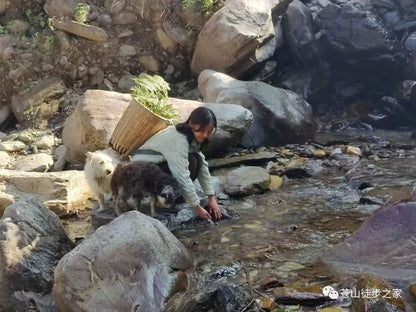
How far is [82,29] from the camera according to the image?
38.5 ft

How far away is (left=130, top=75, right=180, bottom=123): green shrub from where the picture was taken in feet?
20.6

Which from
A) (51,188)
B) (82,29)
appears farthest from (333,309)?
(82,29)

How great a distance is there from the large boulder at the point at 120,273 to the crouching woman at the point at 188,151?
126 cm

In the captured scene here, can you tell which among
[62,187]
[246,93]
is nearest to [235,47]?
[246,93]

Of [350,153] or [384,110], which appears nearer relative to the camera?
[350,153]

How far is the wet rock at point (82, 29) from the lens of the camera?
459 inches

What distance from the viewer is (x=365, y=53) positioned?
11.9 m

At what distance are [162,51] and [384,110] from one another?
5.80m

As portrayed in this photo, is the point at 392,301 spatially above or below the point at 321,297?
above

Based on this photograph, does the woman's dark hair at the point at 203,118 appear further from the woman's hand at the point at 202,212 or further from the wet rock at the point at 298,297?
the wet rock at the point at 298,297

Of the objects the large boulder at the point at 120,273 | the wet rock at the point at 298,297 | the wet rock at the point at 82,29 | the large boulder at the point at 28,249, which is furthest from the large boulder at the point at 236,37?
the wet rock at the point at 298,297

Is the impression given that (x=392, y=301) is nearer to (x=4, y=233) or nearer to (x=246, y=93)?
(x=4, y=233)

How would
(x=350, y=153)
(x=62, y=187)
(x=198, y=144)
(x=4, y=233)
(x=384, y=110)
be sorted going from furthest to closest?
(x=384, y=110), (x=350, y=153), (x=62, y=187), (x=198, y=144), (x=4, y=233)

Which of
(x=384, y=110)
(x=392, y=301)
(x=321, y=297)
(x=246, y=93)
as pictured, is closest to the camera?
(x=392, y=301)
